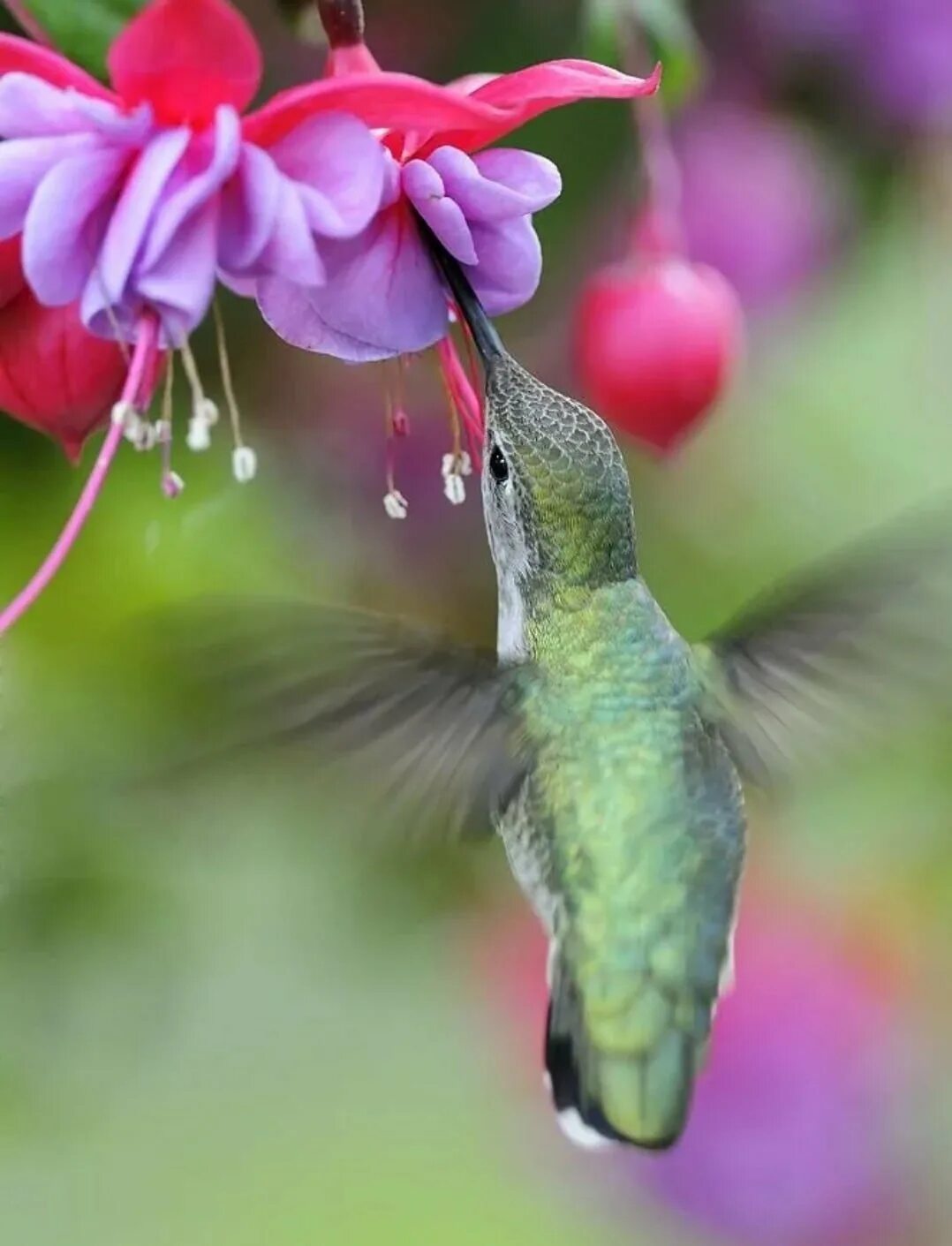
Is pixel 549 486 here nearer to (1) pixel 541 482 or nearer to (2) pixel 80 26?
(1) pixel 541 482

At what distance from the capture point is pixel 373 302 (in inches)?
23.5

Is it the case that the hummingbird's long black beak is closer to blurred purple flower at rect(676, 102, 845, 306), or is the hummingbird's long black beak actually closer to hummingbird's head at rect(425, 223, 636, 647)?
hummingbird's head at rect(425, 223, 636, 647)

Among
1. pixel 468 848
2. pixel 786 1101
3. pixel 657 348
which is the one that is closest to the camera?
pixel 657 348

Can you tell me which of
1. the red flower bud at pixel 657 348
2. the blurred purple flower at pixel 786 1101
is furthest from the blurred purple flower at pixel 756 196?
the blurred purple flower at pixel 786 1101

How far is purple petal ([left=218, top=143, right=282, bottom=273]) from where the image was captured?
1.77 feet

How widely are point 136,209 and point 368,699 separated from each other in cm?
17

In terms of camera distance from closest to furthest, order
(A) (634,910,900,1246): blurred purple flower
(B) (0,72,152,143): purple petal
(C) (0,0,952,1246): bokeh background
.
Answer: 1. (B) (0,72,152,143): purple petal
2. (C) (0,0,952,1246): bokeh background
3. (A) (634,910,900,1246): blurred purple flower

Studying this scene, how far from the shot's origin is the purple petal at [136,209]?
0.55 meters

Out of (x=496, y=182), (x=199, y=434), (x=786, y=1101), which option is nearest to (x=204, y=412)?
(x=199, y=434)

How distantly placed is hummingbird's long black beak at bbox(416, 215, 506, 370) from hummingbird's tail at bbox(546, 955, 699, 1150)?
0.79 feet

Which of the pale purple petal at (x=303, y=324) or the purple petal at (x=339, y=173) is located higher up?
the purple petal at (x=339, y=173)

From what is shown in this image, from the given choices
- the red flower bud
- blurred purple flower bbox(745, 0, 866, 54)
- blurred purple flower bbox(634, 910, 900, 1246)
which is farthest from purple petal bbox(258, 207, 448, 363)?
blurred purple flower bbox(634, 910, 900, 1246)

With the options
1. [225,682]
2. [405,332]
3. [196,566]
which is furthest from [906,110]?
[225,682]

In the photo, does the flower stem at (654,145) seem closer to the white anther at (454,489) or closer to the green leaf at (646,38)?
the green leaf at (646,38)
